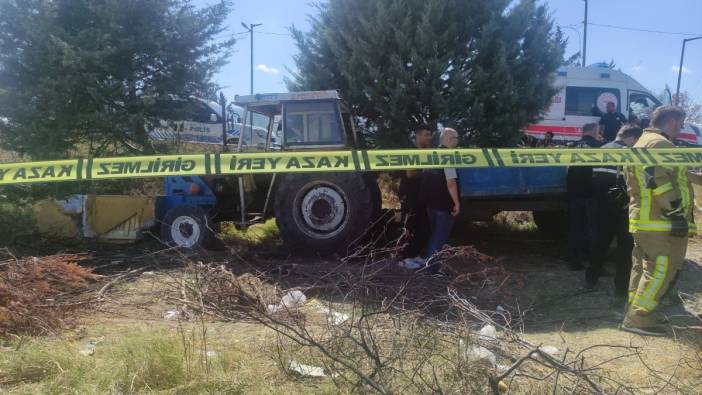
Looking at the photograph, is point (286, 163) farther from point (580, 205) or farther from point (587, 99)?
point (587, 99)

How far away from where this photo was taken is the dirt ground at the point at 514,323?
10.2 ft

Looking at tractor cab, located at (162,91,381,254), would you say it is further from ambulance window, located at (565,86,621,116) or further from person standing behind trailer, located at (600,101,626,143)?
ambulance window, located at (565,86,621,116)

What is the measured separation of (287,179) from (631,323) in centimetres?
367

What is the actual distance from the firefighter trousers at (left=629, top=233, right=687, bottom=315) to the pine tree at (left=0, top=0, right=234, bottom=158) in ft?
22.9

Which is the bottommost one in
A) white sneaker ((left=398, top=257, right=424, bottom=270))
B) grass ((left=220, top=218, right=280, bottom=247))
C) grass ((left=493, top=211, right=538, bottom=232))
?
grass ((left=220, top=218, right=280, bottom=247))

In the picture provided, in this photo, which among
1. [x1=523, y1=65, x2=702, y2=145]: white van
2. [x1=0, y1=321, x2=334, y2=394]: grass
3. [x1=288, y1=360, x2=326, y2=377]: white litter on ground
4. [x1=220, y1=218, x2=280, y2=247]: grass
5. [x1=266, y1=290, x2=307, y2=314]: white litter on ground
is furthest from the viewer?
[x1=523, y1=65, x2=702, y2=145]: white van

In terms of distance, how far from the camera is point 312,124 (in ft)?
20.2

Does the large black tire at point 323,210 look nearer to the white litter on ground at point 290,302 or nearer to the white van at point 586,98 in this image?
the white litter on ground at point 290,302

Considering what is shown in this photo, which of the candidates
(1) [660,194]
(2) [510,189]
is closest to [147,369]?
(1) [660,194]

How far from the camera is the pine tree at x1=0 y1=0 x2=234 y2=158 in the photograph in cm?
758

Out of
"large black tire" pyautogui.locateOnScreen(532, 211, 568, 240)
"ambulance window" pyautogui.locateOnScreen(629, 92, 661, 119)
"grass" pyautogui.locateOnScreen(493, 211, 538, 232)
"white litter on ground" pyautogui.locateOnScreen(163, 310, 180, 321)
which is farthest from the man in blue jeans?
"ambulance window" pyautogui.locateOnScreen(629, 92, 661, 119)

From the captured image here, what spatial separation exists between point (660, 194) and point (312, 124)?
3.71 m

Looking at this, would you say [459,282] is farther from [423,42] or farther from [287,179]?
[423,42]

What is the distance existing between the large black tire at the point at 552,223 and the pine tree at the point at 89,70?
610cm
